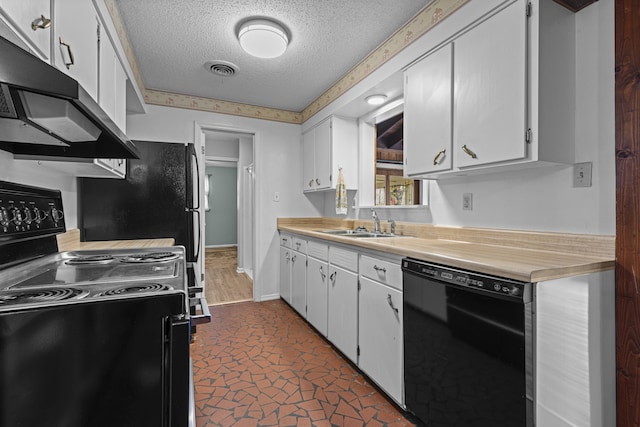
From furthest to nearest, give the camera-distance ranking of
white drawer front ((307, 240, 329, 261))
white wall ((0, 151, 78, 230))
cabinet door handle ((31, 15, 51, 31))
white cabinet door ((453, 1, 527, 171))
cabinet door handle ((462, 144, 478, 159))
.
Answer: white drawer front ((307, 240, 329, 261)) → cabinet door handle ((462, 144, 478, 159)) → white cabinet door ((453, 1, 527, 171)) → white wall ((0, 151, 78, 230)) → cabinet door handle ((31, 15, 51, 31))

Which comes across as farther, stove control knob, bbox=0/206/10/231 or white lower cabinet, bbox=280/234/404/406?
white lower cabinet, bbox=280/234/404/406

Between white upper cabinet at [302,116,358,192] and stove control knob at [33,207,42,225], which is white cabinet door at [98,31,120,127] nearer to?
stove control knob at [33,207,42,225]

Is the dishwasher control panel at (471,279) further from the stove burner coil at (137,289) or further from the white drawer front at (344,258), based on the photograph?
the stove burner coil at (137,289)

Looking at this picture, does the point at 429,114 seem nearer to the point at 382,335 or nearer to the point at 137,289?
the point at 382,335

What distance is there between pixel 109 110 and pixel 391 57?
1833mm

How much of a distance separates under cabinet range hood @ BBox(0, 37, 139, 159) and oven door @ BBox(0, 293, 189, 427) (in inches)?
A: 19.0

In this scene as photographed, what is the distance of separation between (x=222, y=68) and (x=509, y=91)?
2227mm

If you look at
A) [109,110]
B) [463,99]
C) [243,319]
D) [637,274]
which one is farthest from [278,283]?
[637,274]

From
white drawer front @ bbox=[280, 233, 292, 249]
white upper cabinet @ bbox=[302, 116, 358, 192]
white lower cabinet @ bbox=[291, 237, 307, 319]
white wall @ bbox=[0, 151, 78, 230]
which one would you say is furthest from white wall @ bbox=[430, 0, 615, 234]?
white wall @ bbox=[0, 151, 78, 230]

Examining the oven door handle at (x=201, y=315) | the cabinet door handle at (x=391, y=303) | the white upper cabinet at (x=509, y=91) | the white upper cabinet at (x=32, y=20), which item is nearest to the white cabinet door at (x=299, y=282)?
the cabinet door handle at (x=391, y=303)

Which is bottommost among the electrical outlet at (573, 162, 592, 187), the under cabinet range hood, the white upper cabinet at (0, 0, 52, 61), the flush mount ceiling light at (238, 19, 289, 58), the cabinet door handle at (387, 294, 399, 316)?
the cabinet door handle at (387, 294, 399, 316)

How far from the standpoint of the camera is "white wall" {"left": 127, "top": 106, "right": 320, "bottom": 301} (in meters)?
3.64

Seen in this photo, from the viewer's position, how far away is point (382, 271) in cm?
177

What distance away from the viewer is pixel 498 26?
1.47 meters
